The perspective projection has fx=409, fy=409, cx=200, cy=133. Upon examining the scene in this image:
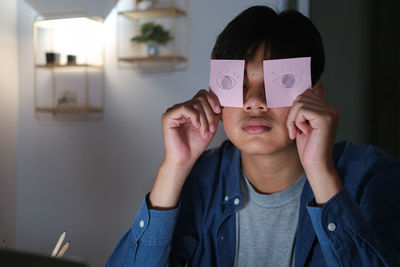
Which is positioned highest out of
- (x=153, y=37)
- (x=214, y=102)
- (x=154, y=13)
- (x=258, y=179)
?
(x=154, y=13)

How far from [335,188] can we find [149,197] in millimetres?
481

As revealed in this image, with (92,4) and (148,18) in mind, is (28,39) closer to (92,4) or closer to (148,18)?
(92,4)

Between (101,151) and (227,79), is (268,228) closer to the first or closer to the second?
(227,79)

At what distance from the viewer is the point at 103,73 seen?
2389 millimetres

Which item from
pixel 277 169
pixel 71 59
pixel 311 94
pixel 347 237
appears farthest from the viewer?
pixel 71 59

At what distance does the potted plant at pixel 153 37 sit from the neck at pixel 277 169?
1210mm

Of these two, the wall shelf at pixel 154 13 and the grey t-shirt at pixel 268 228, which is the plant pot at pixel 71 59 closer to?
the wall shelf at pixel 154 13

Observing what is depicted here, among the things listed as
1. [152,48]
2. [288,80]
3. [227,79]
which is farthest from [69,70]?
[288,80]

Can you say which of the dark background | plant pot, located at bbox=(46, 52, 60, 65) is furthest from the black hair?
plant pot, located at bbox=(46, 52, 60, 65)

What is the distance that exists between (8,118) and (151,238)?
6.01 feet

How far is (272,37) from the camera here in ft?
3.51

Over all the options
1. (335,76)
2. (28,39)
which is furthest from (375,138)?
(28,39)

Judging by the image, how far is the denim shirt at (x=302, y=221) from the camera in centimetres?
88

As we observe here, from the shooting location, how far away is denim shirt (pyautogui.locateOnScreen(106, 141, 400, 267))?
2.87 ft
